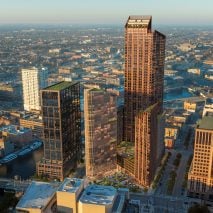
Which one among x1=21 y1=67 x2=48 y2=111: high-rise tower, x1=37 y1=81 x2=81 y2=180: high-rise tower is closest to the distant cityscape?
x1=37 y1=81 x2=81 y2=180: high-rise tower

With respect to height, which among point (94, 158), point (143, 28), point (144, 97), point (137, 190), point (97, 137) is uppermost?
point (143, 28)

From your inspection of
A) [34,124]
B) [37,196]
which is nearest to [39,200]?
[37,196]

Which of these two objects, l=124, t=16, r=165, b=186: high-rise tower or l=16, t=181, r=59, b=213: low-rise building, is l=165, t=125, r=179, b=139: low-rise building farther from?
l=16, t=181, r=59, b=213: low-rise building

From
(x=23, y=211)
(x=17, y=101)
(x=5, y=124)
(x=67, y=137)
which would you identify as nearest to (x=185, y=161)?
(x=67, y=137)

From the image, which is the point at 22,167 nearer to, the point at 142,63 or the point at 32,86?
the point at 142,63

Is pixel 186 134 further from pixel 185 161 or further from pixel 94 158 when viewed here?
pixel 94 158

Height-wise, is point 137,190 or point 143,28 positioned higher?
point 143,28
